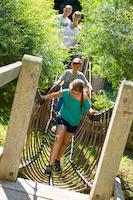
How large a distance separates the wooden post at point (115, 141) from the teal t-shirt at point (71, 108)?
70.5 inches

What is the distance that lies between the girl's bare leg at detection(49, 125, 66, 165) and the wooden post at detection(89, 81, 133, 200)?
4.49 ft

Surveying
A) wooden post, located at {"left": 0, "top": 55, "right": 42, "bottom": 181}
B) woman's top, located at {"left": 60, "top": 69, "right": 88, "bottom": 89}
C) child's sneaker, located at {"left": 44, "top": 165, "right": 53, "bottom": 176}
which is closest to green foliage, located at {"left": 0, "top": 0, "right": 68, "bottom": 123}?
woman's top, located at {"left": 60, "top": 69, "right": 88, "bottom": 89}

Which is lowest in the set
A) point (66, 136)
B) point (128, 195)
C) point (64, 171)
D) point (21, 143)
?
point (128, 195)

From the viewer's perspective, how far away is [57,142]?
554 centimetres

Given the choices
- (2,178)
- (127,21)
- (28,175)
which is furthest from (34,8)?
(2,178)

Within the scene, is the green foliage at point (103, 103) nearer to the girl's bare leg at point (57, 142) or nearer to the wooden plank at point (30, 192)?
the girl's bare leg at point (57, 142)

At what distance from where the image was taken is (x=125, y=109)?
12.8ft

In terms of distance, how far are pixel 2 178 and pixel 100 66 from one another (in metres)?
5.69

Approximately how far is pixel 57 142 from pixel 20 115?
5.44ft

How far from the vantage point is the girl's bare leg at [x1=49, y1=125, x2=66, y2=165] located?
5.40 metres

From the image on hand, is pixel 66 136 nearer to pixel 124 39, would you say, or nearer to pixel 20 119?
pixel 20 119

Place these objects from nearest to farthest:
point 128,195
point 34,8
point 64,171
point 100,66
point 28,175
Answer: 1. point 28,175
2. point 64,171
3. point 128,195
4. point 34,8
5. point 100,66

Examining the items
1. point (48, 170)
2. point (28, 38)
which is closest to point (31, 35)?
point (28, 38)

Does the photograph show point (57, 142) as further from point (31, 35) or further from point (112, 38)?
point (112, 38)
